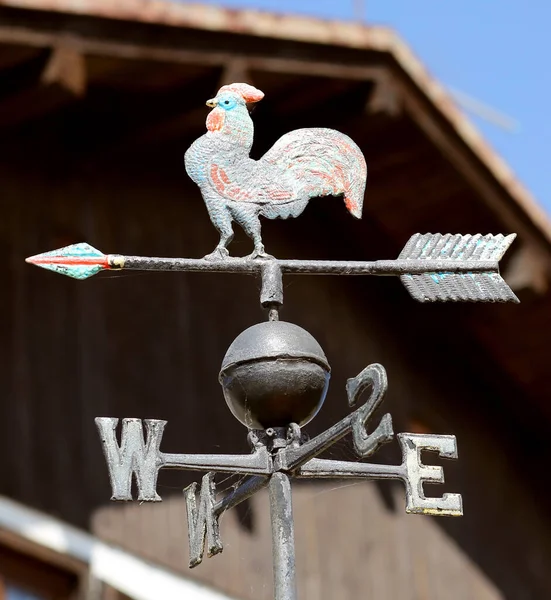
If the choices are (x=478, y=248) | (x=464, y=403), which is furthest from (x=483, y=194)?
(x=478, y=248)

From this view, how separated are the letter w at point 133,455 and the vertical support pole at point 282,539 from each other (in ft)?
0.55

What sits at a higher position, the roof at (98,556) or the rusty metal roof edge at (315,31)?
the rusty metal roof edge at (315,31)

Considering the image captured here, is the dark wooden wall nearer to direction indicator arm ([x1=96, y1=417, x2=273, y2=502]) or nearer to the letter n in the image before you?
the letter n

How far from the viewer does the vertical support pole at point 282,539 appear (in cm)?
192

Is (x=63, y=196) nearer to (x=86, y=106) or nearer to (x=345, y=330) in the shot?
(x=86, y=106)

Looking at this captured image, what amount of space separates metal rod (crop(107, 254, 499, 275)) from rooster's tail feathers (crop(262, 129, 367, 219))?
111 mm

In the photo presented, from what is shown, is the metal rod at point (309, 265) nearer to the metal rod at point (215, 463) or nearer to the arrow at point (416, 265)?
the arrow at point (416, 265)

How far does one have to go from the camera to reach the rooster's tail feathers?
2.26m

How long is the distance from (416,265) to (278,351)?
1.11ft

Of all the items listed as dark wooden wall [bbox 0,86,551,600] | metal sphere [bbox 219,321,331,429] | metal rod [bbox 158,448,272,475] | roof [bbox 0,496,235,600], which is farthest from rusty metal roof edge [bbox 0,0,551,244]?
metal rod [bbox 158,448,272,475]

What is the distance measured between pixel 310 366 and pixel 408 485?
0.22m

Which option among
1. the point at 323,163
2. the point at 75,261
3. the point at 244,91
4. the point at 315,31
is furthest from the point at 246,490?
the point at 315,31

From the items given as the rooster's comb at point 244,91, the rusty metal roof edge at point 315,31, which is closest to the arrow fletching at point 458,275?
the rooster's comb at point 244,91

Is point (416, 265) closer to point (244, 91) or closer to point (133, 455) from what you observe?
point (244, 91)
